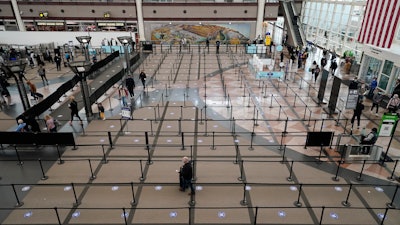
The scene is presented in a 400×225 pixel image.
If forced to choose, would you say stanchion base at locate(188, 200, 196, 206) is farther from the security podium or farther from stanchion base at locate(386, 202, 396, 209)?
the security podium

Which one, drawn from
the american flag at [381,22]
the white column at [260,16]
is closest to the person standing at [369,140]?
the american flag at [381,22]

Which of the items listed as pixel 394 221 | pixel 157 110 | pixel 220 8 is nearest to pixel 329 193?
pixel 394 221

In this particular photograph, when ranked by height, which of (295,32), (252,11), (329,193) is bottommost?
(329,193)

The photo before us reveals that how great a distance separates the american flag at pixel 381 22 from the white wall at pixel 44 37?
25537 mm

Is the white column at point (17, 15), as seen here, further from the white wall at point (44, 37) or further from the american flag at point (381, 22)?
the american flag at point (381, 22)

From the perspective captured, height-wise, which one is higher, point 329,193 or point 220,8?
point 220,8

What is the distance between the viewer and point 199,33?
37.4 meters

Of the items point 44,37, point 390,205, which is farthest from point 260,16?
point 390,205

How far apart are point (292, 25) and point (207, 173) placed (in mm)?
33625

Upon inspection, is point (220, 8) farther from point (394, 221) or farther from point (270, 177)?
point (394, 221)

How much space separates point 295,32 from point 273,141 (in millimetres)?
29137

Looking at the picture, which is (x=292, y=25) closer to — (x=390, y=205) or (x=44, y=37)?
(x=44, y=37)

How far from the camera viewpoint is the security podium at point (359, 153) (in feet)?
35.1

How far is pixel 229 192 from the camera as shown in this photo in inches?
360
